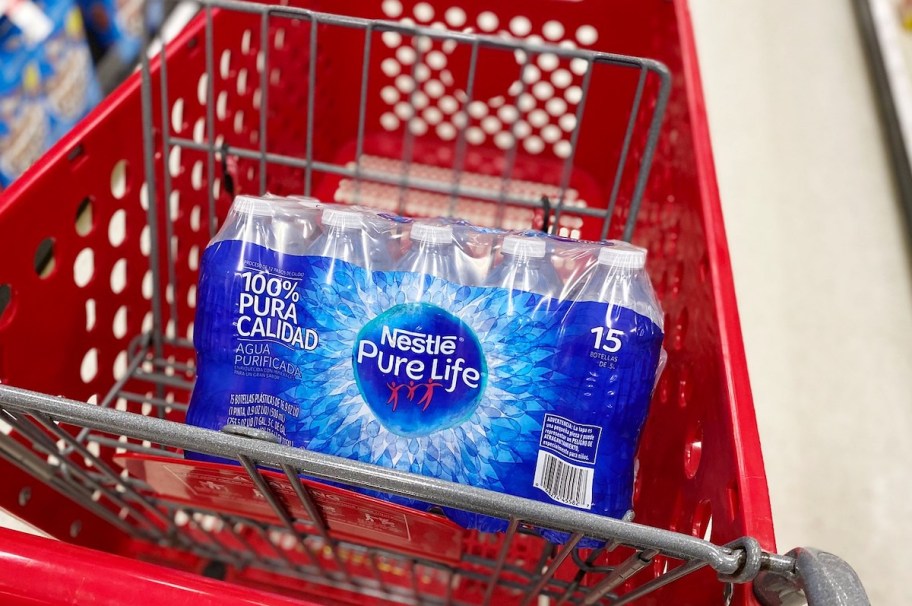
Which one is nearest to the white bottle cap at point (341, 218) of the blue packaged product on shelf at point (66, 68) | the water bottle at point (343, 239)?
the water bottle at point (343, 239)

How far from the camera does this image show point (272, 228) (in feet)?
2.23

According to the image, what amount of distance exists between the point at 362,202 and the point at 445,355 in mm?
629

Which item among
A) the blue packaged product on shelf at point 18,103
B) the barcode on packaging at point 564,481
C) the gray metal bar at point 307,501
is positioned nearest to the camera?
the gray metal bar at point 307,501

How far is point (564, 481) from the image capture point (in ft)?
1.95

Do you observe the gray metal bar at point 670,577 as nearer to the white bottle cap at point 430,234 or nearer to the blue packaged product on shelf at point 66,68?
the white bottle cap at point 430,234

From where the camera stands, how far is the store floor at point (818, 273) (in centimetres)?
126

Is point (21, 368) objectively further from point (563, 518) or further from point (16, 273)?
point (563, 518)

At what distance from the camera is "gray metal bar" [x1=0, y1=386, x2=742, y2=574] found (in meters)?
0.43

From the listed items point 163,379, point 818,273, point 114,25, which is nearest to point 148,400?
point 163,379

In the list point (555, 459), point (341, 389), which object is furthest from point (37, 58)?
point (555, 459)

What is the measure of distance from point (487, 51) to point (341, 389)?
0.80 metres

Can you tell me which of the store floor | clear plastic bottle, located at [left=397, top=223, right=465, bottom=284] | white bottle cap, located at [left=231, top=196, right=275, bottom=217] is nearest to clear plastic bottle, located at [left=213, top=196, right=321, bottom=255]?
white bottle cap, located at [left=231, top=196, right=275, bottom=217]

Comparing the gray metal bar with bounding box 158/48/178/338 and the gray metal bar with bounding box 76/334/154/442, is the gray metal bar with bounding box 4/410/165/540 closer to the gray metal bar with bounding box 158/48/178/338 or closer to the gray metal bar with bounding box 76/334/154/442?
the gray metal bar with bounding box 76/334/154/442

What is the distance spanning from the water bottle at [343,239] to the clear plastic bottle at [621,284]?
214 mm
